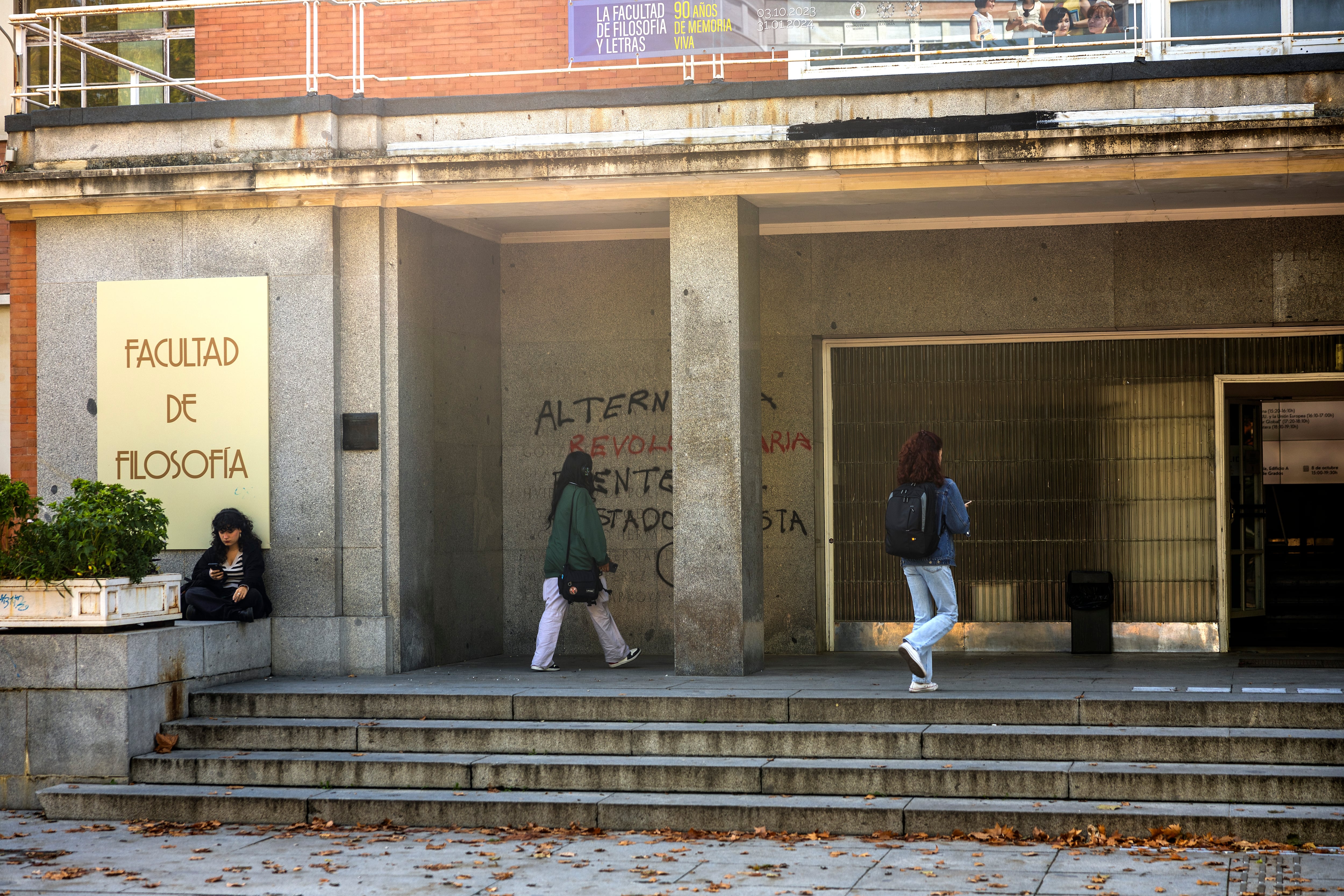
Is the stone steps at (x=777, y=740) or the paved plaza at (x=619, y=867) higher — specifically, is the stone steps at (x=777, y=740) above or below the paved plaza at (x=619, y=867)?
above

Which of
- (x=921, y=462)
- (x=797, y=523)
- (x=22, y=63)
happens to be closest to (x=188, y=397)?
(x=22, y=63)

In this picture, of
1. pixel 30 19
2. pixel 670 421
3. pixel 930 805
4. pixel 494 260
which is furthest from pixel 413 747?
pixel 30 19

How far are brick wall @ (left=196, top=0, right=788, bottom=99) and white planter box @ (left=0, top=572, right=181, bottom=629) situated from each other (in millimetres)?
5106

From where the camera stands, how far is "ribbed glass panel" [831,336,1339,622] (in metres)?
12.3

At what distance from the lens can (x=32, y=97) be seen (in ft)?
40.9

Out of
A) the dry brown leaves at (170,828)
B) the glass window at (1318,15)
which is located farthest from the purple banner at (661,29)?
the dry brown leaves at (170,828)

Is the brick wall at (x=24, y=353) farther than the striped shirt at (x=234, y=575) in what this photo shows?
Yes

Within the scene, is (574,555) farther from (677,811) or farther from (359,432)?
(677,811)

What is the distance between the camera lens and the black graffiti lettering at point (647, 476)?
12.9m

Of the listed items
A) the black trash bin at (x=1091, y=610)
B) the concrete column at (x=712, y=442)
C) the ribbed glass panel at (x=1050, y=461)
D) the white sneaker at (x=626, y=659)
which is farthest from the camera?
the ribbed glass panel at (x=1050, y=461)

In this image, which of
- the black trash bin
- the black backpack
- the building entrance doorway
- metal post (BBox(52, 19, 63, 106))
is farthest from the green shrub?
the building entrance doorway

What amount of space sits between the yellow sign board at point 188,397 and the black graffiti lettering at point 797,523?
4.56 meters

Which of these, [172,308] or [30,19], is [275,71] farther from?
[172,308]

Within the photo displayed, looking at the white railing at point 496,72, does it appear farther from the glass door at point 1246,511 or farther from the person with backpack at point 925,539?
the glass door at point 1246,511
